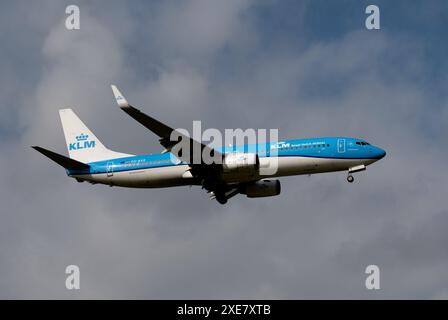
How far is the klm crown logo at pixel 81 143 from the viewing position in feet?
237

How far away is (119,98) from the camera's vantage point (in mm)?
52375

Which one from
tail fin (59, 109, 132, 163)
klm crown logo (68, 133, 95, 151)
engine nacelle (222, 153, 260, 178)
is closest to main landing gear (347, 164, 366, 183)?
engine nacelle (222, 153, 260, 178)

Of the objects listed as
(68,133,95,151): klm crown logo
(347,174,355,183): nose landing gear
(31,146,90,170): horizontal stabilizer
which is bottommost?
(347,174,355,183): nose landing gear

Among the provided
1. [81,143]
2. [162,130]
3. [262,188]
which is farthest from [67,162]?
[262,188]

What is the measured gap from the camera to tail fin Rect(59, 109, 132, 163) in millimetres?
70250

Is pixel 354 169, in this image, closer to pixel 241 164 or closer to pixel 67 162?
pixel 241 164

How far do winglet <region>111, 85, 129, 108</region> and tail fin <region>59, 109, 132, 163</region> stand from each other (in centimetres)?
1624

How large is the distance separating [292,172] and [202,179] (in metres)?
7.32

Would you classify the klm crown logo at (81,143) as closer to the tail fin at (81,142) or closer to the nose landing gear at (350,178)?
the tail fin at (81,142)

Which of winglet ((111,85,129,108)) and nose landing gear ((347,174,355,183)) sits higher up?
winglet ((111,85,129,108))

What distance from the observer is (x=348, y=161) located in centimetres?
6209

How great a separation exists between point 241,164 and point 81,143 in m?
19.0

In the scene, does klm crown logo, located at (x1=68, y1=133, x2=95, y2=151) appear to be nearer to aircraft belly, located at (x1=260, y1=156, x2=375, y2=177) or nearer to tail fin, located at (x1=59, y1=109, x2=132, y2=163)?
tail fin, located at (x1=59, y1=109, x2=132, y2=163)
